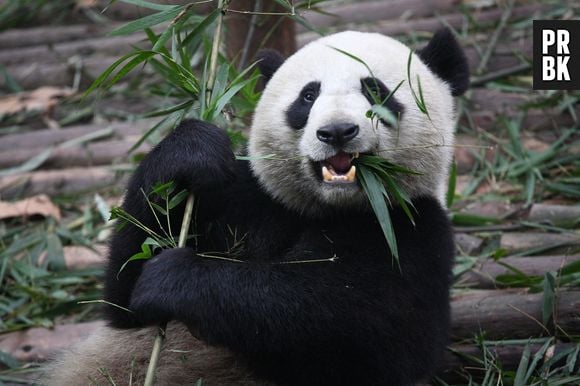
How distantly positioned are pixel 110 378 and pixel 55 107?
547cm

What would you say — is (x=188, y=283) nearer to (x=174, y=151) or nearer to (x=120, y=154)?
(x=174, y=151)

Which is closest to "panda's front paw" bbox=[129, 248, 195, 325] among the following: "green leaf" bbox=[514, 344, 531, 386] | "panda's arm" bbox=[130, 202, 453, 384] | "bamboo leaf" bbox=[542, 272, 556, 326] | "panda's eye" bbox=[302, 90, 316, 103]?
"panda's arm" bbox=[130, 202, 453, 384]

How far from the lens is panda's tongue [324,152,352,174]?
4512 millimetres

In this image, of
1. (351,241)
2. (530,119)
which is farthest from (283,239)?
(530,119)

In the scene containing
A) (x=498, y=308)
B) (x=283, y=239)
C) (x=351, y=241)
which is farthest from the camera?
(x=498, y=308)

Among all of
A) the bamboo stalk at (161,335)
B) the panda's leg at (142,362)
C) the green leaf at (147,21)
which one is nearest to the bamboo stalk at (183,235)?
the bamboo stalk at (161,335)

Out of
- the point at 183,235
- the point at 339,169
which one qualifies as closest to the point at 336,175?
the point at 339,169

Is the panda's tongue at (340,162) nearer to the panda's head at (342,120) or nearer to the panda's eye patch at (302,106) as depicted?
the panda's head at (342,120)

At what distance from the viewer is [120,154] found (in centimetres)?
850

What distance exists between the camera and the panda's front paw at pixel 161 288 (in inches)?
170

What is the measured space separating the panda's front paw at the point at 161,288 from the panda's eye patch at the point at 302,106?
916 millimetres

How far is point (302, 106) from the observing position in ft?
15.9

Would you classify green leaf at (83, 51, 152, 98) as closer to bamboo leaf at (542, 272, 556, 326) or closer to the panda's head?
the panda's head

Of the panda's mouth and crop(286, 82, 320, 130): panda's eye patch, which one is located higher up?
crop(286, 82, 320, 130): panda's eye patch
